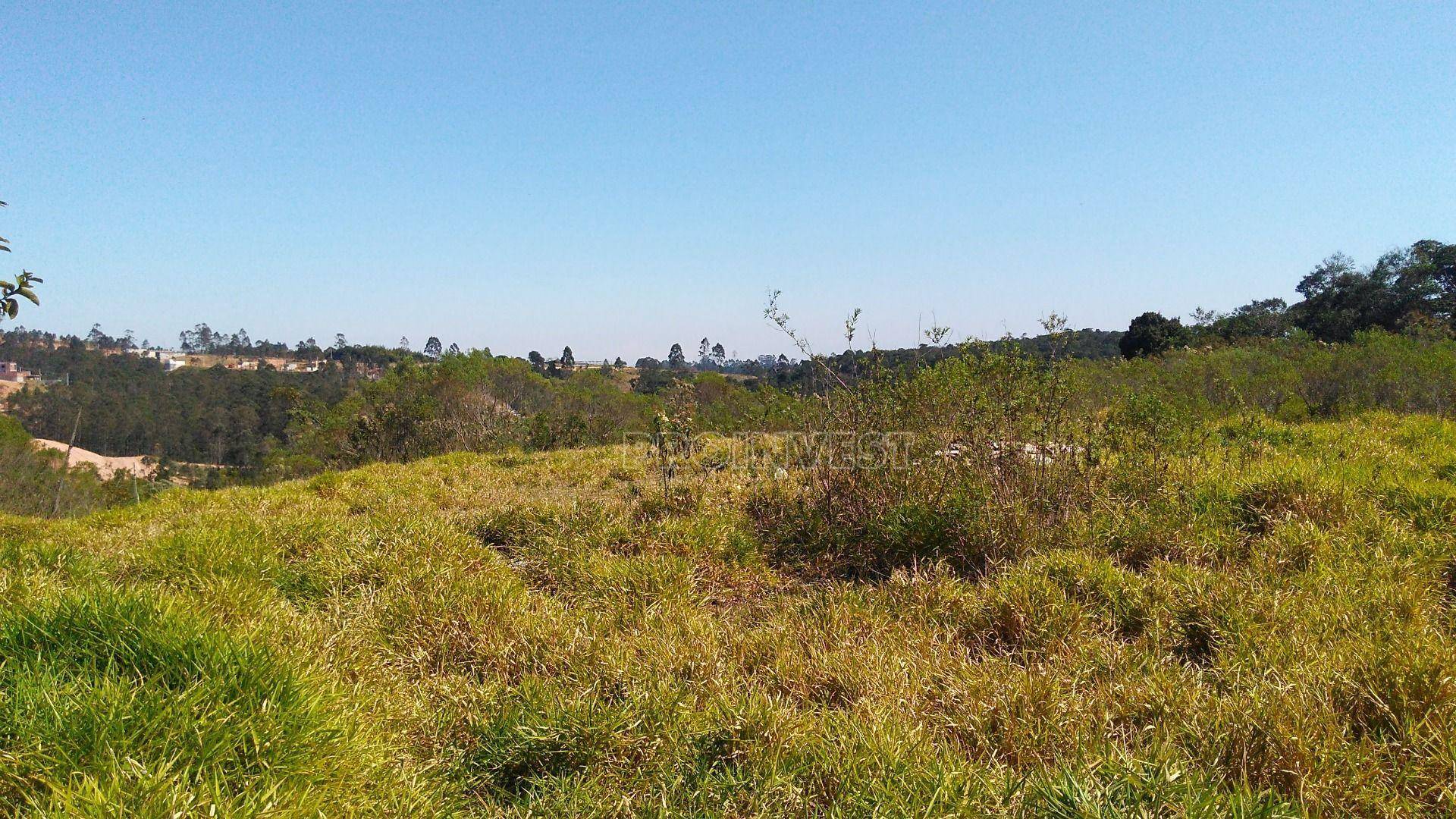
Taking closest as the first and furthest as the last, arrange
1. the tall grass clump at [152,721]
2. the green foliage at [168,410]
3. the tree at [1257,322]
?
the tall grass clump at [152,721] → the tree at [1257,322] → the green foliage at [168,410]

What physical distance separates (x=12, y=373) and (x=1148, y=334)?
73.9 metres

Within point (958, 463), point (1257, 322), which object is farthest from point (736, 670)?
point (1257, 322)

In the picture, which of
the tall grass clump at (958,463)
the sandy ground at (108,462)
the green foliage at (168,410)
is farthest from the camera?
the green foliage at (168,410)

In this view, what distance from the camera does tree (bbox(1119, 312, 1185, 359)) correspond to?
1090 inches

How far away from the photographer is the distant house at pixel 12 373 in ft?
151

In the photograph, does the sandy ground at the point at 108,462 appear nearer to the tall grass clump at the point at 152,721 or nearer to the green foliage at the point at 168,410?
the green foliage at the point at 168,410

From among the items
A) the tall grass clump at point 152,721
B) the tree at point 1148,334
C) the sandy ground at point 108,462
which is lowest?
the sandy ground at point 108,462

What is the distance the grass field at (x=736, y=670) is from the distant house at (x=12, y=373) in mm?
60440

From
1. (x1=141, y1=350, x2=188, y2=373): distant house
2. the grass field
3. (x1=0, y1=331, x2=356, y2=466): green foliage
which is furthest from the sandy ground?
the grass field

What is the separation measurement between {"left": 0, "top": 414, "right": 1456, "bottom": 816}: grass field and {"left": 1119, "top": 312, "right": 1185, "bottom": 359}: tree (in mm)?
26851

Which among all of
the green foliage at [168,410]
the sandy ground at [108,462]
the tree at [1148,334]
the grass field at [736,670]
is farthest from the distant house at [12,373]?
the tree at [1148,334]

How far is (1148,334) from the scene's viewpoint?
29.3m

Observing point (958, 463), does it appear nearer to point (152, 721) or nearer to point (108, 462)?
point (152, 721)

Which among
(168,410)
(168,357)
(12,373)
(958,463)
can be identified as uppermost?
(168,357)
